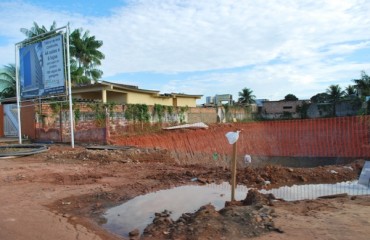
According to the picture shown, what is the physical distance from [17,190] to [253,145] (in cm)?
2086

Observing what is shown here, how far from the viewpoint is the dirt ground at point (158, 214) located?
518 cm

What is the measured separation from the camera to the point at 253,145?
27.7 metres

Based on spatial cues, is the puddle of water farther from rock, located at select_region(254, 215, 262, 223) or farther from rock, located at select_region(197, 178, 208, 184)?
rock, located at select_region(254, 215, 262, 223)

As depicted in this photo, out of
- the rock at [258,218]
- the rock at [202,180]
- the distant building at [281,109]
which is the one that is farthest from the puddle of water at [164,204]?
the distant building at [281,109]

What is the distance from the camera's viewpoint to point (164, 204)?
7312mm

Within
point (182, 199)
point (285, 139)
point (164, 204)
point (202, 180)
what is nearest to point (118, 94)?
point (285, 139)

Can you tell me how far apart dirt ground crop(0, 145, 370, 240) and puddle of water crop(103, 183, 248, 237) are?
0.86ft

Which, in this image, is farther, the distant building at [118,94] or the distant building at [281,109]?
the distant building at [281,109]

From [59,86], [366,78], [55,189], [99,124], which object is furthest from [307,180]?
[366,78]

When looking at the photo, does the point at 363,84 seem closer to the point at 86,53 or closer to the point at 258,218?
the point at 86,53

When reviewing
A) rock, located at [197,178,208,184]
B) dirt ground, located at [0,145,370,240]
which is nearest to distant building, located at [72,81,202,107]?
dirt ground, located at [0,145,370,240]

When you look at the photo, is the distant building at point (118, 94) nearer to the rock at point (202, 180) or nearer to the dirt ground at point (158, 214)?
the dirt ground at point (158, 214)

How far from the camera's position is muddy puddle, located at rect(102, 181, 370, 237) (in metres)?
6.35

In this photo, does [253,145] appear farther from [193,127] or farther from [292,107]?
[292,107]
